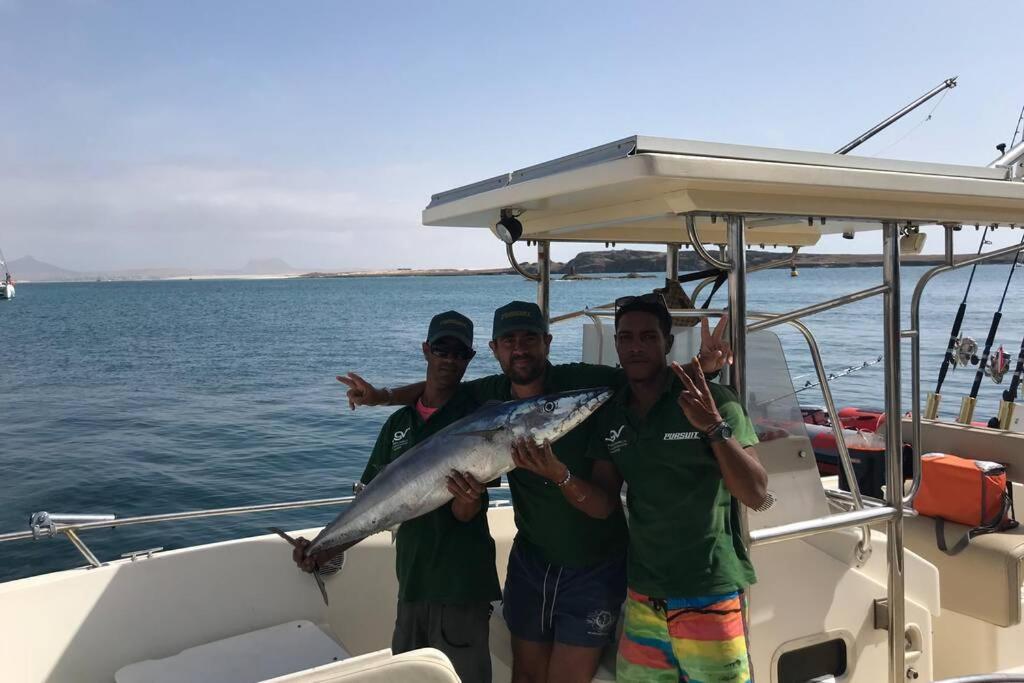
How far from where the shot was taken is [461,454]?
2.66m

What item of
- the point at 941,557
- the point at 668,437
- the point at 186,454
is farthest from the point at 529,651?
the point at 186,454

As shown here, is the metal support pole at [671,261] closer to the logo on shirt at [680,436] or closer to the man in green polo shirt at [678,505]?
the man in green polo shirt at [678,505]

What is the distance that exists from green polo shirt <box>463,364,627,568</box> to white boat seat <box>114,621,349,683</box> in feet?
3.85

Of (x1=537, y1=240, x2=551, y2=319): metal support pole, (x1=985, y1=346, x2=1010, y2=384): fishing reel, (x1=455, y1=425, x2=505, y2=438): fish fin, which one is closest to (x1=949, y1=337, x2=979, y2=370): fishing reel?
(x1=985, y1=346, x2=1010, y2=384): fishing reel

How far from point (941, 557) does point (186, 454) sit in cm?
1328

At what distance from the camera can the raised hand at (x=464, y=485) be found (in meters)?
2.67

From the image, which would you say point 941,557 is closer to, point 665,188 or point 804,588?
point 804,588

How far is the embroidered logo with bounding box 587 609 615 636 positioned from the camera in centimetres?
288

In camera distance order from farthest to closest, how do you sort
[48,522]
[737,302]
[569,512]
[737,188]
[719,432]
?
[48,522] < [569,512] < [737,302] < [737,188] < [719,432]

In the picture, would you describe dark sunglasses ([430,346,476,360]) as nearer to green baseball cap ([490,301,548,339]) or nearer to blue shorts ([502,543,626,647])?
green baseball cap ([490,301,548,339])

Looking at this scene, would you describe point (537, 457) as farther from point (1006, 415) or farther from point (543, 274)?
point (1006, 415)

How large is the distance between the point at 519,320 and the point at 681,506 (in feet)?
2.98

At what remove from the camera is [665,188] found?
2627 millimetres

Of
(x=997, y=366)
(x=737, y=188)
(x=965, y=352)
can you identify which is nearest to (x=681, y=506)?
(x=737, y=188)
